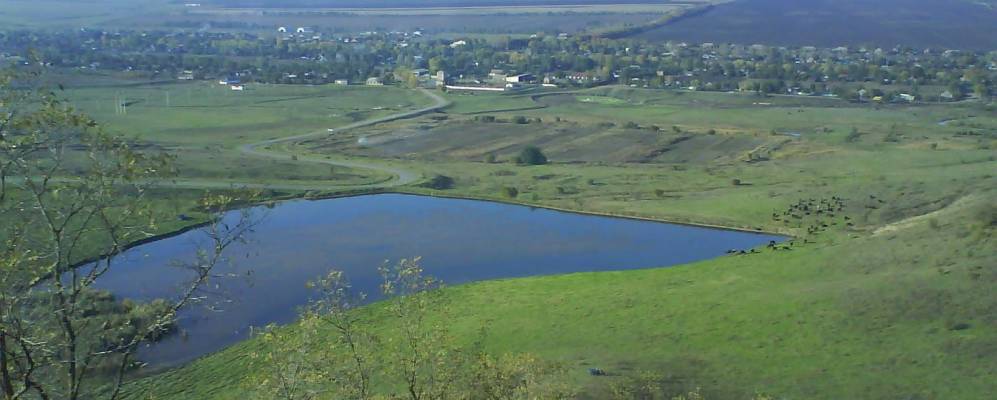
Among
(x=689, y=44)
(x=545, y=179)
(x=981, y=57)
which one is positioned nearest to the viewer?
(x=545, y=179)

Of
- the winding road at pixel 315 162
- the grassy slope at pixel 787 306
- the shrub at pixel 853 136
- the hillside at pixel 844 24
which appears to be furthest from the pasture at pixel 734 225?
the hillside at pixel 844 24

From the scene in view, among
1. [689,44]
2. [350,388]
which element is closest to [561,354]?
[350,388]

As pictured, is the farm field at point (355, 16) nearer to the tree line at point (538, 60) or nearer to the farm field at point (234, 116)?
the tree line at point (538, 60)

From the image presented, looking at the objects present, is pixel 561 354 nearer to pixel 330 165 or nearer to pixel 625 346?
pixel 625 346

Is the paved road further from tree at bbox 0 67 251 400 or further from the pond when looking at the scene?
tree at bbox 0 67 251 400

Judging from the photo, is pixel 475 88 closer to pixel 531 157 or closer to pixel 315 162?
pixel 531 157

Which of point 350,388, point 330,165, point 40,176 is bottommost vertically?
point 330,165
